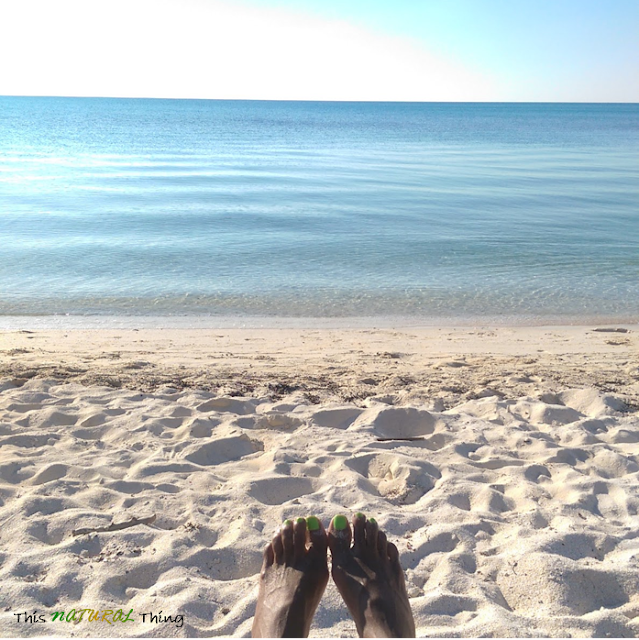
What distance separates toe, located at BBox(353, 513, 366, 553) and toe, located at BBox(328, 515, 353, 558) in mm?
29

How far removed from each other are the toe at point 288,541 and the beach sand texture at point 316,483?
0.71ft

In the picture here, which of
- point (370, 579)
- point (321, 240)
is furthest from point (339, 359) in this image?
point (321, 240)

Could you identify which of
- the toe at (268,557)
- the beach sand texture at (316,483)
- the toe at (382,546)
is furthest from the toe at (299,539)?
the toe at (382,546)

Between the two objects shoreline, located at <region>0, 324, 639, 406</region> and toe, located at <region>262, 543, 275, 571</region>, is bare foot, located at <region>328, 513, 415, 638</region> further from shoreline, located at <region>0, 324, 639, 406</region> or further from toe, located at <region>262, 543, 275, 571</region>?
shoreline, located at <region>0, 324, 639, 406</region>

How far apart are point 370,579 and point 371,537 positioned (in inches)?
10.4

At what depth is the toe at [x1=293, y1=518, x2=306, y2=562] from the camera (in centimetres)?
280

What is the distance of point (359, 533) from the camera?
291 centimetres

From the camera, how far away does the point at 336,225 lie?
14891 mm

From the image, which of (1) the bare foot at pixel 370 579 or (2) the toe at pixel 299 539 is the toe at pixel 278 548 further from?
(1) the bare foot at pixel 370 579

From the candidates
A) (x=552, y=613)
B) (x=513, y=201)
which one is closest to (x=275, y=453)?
(x=552, y=613)

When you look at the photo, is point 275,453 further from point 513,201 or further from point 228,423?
point 513,201

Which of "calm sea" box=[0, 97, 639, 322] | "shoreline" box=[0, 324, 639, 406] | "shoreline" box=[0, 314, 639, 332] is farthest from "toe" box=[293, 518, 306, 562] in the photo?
"calm sea" box=[0, 97, 639, 322]

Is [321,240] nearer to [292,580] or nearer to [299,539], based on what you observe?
[299,539]

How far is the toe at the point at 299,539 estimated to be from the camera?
2801mm
